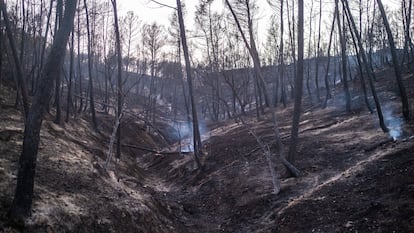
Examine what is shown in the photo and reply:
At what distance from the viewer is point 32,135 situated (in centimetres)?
634

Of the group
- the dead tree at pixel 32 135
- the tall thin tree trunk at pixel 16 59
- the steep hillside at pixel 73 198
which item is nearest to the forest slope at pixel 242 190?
the steep hillside at pixel 73 198

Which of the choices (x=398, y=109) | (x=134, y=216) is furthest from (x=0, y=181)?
(x=398, y=109)

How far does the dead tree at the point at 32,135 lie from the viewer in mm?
6336

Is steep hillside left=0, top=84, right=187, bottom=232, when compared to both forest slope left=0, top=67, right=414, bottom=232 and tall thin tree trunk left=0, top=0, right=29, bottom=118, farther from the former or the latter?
tall thin tree trunk left=0, top=0, right=29, bottom=118

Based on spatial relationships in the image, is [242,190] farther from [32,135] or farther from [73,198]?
[32,135]

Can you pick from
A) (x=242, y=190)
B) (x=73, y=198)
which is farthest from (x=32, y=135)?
(x=242, y=190)

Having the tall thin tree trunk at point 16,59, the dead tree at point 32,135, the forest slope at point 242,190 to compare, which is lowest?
the forest slope at point 242,190

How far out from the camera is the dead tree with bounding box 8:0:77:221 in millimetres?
6336

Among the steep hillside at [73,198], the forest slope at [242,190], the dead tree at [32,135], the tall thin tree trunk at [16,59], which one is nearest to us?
the dead tree at [32,135]

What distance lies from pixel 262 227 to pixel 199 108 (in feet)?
205

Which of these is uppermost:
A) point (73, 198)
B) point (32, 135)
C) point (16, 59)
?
point (16, 59)

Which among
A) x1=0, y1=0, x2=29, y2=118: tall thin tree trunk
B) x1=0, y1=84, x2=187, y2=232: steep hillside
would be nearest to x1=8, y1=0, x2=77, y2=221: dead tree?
x1=0, y1=84, x2=187, y2=232: steep hillside

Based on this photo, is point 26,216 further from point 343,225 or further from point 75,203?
point 343,225

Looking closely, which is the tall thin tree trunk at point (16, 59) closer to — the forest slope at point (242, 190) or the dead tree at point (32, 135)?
the forest slope at point (242, 190)
